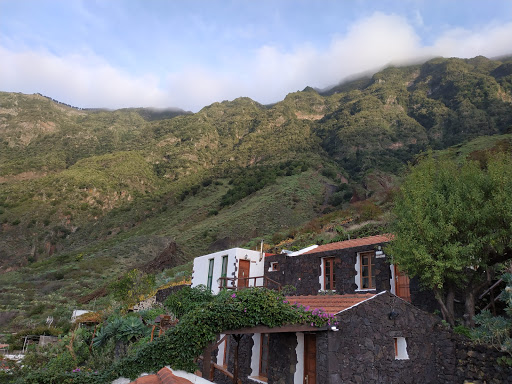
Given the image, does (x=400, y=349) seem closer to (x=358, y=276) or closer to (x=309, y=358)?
(x=309, y=358)

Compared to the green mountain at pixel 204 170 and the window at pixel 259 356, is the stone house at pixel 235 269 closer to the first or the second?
the window at pixel 259 356

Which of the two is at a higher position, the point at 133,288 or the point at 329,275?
the point at 329,275

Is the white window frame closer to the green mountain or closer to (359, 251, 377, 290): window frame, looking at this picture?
(359, 251, 377, 290): window frame

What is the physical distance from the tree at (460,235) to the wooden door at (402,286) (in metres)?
1.18

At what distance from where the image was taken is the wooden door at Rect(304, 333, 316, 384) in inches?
352

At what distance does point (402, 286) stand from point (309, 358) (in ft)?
16.3

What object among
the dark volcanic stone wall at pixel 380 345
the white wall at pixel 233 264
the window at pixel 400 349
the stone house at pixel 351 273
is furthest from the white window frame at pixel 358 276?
the white wall at pixel 233 264

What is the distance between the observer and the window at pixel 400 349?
934 cm

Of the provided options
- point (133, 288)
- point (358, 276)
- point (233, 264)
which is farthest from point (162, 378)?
point (133, 288)

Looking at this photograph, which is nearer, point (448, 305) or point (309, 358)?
point (309, 358)

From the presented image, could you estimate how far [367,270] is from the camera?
1347 centimetres

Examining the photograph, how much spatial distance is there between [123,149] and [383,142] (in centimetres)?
6642

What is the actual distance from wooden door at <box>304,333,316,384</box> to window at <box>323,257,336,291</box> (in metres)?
5.22

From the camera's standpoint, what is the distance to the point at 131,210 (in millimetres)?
71375
